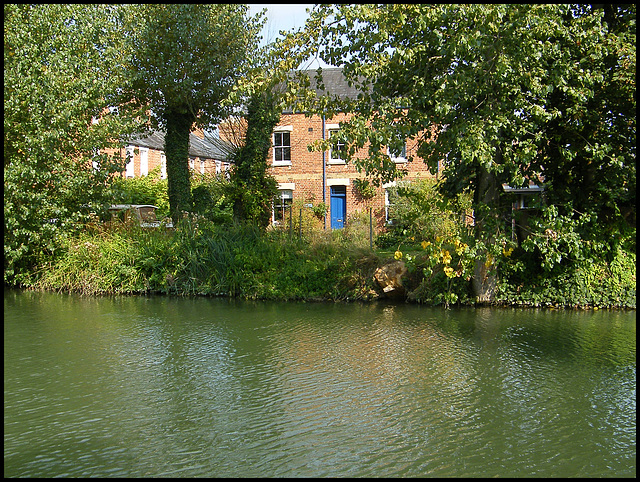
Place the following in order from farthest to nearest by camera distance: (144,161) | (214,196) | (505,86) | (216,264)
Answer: (144,161) → (214,196) → (216,264) → (505,86)

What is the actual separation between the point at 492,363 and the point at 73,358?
624 cm

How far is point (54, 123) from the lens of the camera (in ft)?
48.7

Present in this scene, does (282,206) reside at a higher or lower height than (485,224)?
higher

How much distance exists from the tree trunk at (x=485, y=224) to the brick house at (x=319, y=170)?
38.9ft

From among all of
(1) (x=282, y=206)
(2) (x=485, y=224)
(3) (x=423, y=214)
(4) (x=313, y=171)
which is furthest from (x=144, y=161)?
(2) (x=485, y=224)

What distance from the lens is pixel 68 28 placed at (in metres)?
15.2

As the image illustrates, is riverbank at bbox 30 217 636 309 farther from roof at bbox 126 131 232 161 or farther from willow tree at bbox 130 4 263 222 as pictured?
roof at bbox 126 131 232 161

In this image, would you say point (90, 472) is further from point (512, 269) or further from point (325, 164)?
point (325, 164)

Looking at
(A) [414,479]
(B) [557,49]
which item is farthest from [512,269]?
(A) [414,479]

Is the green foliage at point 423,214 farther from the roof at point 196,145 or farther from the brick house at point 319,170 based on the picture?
the roof at point 196,145

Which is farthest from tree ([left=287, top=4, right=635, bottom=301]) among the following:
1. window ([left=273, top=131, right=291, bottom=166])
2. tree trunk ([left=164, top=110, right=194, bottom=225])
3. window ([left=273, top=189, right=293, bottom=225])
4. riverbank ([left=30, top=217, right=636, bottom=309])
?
window ([left=273, top=131, right=291, bottom=166])

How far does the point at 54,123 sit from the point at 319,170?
1261cm

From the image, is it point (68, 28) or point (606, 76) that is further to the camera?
point (68, 28)

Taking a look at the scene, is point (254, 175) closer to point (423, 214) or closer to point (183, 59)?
point (183, 59)
